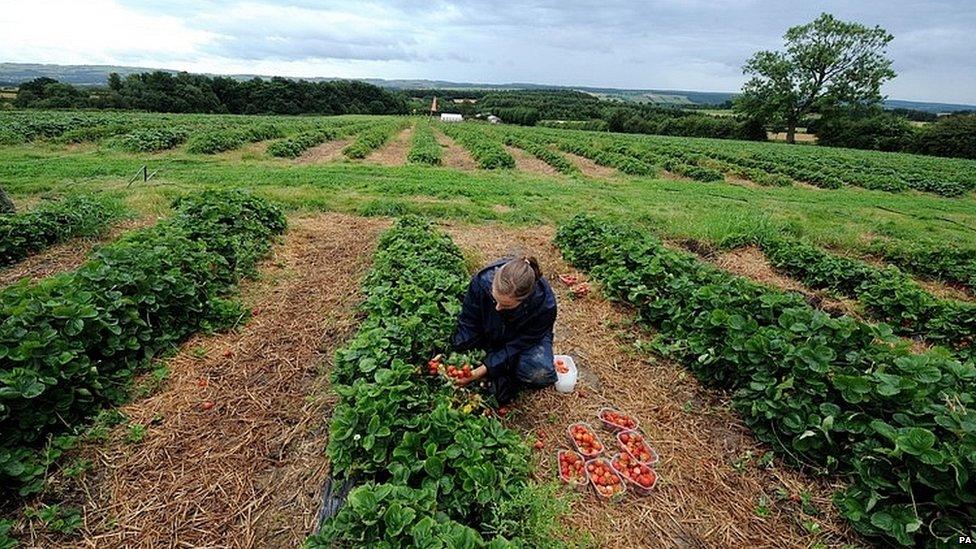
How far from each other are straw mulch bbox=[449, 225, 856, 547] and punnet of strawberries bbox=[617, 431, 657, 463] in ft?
0.32

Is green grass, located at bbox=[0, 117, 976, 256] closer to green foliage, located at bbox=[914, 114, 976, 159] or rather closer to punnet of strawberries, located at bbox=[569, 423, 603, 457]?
punnet of strawberries, located at bbox=[569, 423, 603, 457]

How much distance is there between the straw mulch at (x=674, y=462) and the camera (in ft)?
9.53

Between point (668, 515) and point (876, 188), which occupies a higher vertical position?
point (876, 188)

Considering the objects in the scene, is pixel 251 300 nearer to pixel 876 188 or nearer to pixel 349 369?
pixel 349 369

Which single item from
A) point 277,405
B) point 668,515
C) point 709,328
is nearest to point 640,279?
point 709,328

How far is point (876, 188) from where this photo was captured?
1958 centimetres

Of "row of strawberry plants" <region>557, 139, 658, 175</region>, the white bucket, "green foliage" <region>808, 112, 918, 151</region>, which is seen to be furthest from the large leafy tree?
the white bucket

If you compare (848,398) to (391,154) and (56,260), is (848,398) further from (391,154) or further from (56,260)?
(391,154)

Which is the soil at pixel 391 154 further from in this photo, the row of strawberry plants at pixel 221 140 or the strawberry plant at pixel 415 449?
the strawberry plant at pixel 415 449

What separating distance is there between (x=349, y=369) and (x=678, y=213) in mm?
10038

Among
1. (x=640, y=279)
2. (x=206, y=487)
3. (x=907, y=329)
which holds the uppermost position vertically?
(x=640, y=279)

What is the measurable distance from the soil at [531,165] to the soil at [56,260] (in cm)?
1529

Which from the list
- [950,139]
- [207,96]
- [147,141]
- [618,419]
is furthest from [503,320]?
[207,96]

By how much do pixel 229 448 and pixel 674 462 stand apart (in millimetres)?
3406
